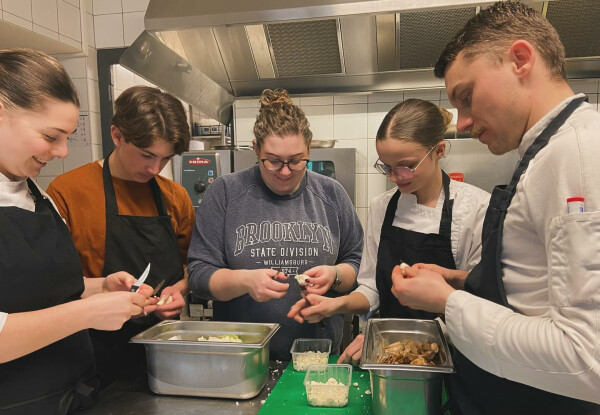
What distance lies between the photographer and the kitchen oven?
321cm

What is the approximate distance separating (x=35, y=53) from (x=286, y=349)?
1.37 m

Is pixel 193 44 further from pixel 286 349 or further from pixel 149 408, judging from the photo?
pixel 149 408

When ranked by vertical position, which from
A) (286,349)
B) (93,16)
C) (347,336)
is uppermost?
(93,16)

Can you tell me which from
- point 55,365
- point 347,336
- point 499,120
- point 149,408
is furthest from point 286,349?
point 347,336

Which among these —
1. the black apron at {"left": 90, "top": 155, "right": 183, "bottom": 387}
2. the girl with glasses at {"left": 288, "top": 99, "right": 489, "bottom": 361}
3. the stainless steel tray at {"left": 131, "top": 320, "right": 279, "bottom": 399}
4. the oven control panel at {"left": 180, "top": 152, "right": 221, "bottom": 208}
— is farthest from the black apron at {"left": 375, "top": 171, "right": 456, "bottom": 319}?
the oven control panel at {"left": 180, "top": 152, "right": 221, "bottom": 208}

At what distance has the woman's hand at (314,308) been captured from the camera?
156 centimetres

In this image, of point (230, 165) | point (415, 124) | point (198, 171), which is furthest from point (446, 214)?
point (198, 171)

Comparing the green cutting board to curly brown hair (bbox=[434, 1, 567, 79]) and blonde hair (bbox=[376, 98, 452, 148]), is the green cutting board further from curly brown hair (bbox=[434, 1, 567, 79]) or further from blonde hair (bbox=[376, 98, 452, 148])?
curly brown hair (bbox=[434, 1, 567, 79])

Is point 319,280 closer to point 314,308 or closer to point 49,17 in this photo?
point 314,308

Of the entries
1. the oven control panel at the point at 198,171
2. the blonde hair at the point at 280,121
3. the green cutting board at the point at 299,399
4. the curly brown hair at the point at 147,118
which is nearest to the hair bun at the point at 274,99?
the blonde hair at the point at 280,121

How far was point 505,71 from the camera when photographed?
95 cm

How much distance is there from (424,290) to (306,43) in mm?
2285

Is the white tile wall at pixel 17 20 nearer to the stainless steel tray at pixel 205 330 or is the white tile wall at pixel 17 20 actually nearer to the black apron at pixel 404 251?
the stainless steel tray at pixel 205 330

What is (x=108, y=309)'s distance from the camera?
109cm
